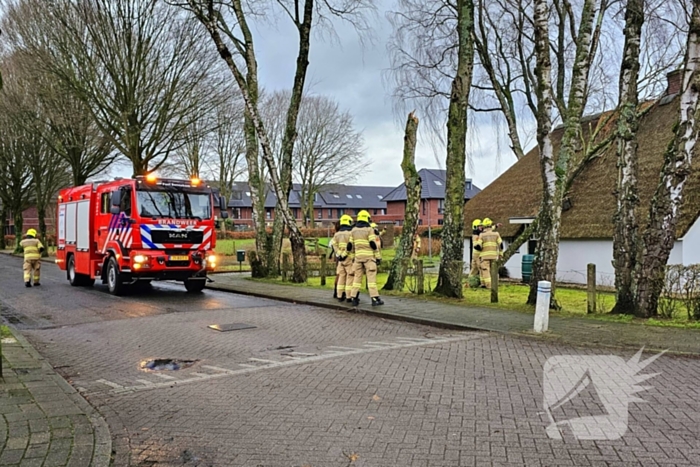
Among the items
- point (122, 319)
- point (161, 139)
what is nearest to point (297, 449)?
point (122, 319)

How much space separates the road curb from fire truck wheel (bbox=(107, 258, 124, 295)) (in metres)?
8.07

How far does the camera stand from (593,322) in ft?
32.3

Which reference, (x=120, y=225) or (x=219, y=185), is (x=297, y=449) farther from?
(x=219, y=185)

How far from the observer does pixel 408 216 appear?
1510 centimetres

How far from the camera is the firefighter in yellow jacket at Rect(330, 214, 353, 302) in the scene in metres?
13.1

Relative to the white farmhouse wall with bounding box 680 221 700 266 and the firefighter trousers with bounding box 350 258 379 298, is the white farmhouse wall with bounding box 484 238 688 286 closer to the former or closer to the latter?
the white farmhouse wall with bounding box 680 221 700 266

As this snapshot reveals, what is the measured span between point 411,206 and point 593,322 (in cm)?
611

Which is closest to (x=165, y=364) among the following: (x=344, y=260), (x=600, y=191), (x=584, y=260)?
(x=344, y=260)

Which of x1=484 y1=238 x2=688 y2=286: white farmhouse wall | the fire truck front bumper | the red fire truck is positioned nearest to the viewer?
the fire truck front bumper

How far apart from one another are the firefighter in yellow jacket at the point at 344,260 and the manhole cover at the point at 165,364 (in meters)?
5.88

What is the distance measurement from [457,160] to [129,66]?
14016 millimetres

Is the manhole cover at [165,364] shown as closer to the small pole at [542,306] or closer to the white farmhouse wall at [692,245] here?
the small pole at [542,306]

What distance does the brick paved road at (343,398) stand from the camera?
4352mm

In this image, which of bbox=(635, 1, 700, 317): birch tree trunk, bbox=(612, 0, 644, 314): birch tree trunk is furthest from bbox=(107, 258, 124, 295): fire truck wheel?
bbox=(635, 1, 700, 317): birch tree trunk
